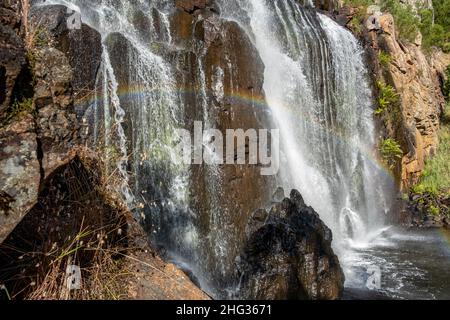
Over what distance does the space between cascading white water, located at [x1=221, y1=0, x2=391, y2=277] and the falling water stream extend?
1.3 inches

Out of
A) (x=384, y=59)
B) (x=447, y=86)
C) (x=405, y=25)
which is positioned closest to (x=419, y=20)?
(x=405, y=25)

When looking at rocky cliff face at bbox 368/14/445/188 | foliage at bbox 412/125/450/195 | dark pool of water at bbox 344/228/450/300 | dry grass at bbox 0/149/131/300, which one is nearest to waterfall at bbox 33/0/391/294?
dry grass at bbox 0/149/131/300

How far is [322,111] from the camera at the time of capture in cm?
1320

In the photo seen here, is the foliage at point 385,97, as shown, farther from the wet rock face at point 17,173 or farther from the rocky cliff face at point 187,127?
the wet rock face at point 17,173

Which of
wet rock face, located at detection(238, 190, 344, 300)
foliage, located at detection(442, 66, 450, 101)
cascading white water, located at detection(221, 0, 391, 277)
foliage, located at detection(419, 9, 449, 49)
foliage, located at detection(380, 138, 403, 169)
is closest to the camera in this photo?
wet rock face, located at detection(238, 190, 344, 300)

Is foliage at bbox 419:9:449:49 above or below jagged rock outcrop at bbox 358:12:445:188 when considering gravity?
above

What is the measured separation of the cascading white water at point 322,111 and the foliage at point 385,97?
1.15ft

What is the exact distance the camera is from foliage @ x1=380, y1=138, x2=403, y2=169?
14695 mm

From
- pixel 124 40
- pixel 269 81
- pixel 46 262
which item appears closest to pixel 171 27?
pixel 124 40

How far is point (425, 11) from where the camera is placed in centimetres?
2094

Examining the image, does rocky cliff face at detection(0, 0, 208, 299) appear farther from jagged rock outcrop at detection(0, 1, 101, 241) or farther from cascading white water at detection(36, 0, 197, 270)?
cascading white water at detection(36, 0, 197, 270)

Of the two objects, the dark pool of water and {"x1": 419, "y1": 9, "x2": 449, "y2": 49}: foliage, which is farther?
{"x1": 419, "y1": 9, "x2": 449, "y2": 49}: foliage

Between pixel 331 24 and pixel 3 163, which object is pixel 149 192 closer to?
→ pixel 3 163
